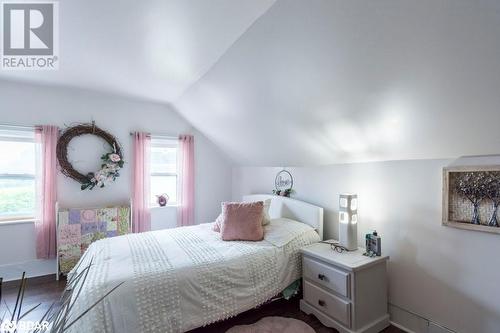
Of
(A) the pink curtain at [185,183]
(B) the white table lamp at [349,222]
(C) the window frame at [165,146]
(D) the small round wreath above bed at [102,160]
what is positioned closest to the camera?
(B) the white table lamp at [349,222]

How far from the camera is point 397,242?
7.14 feet

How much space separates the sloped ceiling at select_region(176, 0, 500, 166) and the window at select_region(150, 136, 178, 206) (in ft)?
5.39

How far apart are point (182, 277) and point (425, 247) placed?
6.10 feet

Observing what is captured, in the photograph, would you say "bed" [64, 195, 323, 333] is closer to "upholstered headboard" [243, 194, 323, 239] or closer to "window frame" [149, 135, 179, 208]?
"upholstered headboard" [243, 194, 323, 239]

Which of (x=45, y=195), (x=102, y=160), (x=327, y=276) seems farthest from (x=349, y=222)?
(x=45, y=195)

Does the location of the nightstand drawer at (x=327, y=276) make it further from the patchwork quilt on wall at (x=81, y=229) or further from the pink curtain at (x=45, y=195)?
the pink curtain at (x=45, y=195)

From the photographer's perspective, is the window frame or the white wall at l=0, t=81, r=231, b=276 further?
the window frame

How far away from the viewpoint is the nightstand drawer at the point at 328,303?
6.35 feet

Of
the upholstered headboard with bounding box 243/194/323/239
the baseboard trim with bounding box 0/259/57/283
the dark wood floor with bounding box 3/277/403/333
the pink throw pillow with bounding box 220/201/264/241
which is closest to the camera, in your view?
the dark wood floor with bounding box 3/277/403/333

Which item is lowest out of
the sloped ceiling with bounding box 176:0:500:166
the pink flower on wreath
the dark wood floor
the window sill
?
the dark wood floor

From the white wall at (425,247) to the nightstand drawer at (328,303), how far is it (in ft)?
1.83

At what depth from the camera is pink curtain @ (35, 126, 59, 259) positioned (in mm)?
3146

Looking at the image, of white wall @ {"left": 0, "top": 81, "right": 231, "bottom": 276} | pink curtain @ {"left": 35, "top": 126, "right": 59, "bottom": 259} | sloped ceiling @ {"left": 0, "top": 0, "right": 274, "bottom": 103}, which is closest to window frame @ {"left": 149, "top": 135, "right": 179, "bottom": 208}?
white wall @ {"left": 0, "top": 81, "right": 231, "bottom": 276}

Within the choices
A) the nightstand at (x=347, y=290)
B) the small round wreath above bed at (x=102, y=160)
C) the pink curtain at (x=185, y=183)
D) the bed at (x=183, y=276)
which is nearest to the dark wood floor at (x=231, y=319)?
the nightstand at (x=347, y=290)
